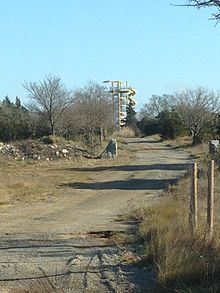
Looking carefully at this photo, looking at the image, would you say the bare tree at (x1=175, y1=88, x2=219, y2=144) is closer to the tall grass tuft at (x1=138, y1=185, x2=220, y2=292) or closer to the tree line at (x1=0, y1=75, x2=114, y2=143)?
the tree line at (x1=0, y1=75, x2=114, y2=143)

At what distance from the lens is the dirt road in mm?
9863

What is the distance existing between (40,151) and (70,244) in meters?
41.2

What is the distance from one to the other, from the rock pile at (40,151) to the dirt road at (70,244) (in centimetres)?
2302

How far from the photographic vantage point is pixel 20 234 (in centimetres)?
1589

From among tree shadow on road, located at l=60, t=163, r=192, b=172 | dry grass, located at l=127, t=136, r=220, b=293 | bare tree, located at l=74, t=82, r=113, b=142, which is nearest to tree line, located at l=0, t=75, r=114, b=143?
bare tree, located at l=74, t=82, r=113, b=142

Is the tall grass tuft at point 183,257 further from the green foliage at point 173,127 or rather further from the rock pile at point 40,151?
the green foliage at point 173,127

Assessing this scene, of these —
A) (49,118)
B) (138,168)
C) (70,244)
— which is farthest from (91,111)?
(70,244)

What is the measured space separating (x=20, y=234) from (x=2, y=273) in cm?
527

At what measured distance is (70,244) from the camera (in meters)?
13.8

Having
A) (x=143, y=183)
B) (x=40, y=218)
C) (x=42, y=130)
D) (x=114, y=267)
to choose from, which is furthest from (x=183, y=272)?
(x=42, y=130)

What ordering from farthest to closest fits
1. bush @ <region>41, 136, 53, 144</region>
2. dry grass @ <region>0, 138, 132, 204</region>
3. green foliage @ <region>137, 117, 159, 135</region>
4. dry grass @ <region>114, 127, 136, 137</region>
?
1. dry grass @ <region>114, 127, 136, 137</region>
2. green foliage @ <region>137, 117, 159, 135</region>
3. bush @ <region>41, 136, 53, 144</region>
4. dry grass @ <region>0, 138, 132, 204</region>

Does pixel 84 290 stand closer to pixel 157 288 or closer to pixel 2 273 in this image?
pixel 157 288

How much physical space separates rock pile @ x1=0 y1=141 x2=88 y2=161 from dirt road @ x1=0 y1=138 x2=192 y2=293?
2302 cm

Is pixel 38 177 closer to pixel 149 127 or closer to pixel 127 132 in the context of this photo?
pixel 149 127
